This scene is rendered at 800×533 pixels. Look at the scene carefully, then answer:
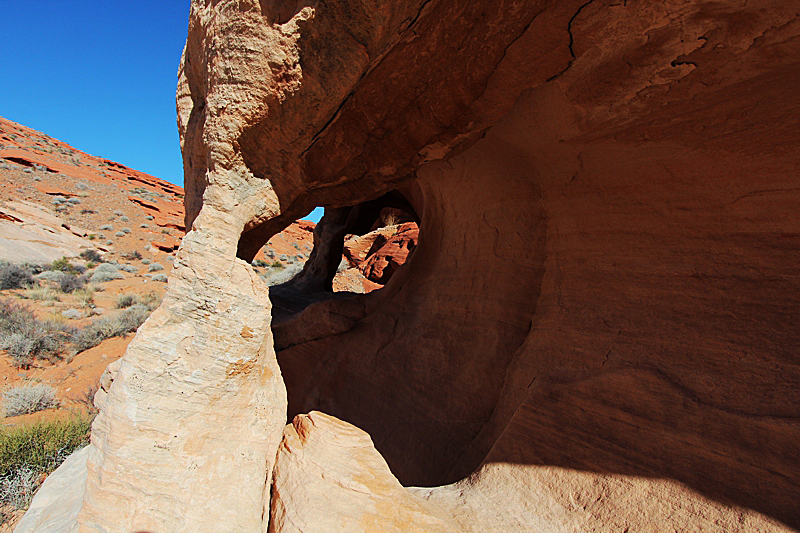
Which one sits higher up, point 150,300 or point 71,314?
point 150,300

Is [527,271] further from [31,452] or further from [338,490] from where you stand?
[31,452]

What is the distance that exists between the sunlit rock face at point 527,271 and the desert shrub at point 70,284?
9.94 m

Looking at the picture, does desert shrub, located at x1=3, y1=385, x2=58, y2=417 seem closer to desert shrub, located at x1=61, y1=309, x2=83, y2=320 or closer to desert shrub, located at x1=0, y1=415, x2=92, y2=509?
desert shrub, located at x1=0, y1=415, x2=92, y2=509

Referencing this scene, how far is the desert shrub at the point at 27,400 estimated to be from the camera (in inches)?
178

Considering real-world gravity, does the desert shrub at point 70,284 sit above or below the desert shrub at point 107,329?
above

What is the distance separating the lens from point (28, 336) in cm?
632

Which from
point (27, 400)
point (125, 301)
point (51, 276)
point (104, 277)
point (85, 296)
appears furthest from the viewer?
point (104, 277)

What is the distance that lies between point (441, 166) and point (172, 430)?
109 inches

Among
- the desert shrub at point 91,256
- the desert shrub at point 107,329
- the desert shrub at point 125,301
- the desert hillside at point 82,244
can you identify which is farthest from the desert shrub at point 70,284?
the desert shrub at point 91,256

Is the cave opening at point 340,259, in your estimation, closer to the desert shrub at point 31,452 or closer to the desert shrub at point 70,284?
the desert shrub at point 31,452

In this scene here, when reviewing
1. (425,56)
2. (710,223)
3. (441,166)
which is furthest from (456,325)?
(425,56)

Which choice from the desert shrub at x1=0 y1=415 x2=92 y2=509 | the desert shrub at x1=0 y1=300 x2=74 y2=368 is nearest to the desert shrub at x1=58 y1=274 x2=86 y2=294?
the desert shrub at x1=0 y1=300 x2=74 y2=368

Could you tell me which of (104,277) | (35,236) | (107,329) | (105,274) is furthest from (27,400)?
(35,236)

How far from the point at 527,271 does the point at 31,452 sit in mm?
4885
